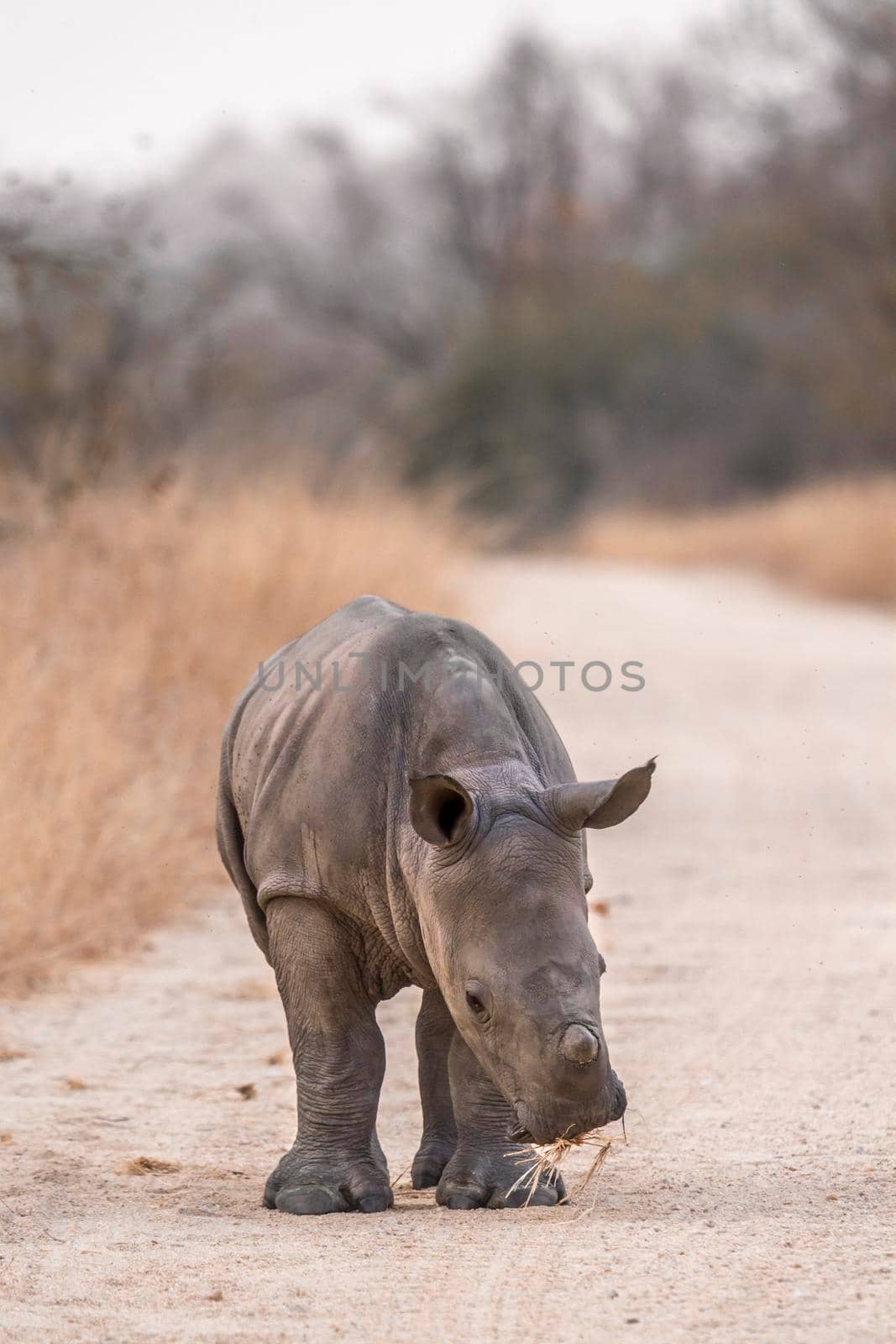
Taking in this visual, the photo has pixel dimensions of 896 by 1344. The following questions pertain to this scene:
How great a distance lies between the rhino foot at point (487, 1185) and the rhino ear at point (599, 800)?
884mm

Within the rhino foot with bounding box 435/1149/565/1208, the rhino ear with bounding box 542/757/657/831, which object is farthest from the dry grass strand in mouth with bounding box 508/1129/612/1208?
the rhino ear with bounding box 542/757/657/831

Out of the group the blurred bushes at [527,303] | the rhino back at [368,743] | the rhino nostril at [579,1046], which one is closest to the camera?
the rhino nostril at [579,1046]

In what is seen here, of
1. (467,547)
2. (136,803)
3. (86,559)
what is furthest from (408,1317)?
(467,547)

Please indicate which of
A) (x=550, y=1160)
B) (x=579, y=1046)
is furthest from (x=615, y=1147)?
(x=579, y=1046)

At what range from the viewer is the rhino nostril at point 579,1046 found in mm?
3441

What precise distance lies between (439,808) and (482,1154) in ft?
3.09

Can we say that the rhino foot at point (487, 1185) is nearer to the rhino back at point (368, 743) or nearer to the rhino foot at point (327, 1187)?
the rhino foot at point (327, 1187)

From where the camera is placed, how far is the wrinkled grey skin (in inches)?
140

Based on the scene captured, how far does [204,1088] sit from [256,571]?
218 inches

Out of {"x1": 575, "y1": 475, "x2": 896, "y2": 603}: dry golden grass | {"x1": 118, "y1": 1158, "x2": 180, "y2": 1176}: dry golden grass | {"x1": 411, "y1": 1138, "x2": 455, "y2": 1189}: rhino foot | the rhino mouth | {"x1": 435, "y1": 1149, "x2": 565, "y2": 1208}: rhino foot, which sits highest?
the rhino mouth

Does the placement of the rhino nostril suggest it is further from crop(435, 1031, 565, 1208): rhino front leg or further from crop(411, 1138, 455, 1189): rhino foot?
crop(411, 1138, 455, 1189): rhino foot

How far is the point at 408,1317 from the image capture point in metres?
3.40

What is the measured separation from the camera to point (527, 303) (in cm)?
3869

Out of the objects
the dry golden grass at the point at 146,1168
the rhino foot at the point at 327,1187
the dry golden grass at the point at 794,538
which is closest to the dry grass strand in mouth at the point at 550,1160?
the rhino foot at the point at 327,1187
